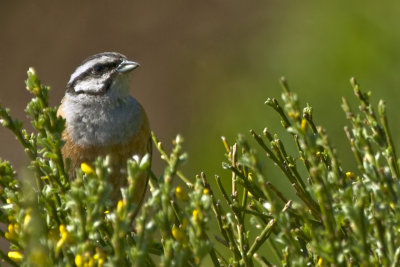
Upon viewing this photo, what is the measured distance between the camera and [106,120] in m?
4.17

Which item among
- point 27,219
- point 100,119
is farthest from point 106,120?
point 27,219

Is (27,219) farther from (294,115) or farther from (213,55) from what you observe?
(213,55)

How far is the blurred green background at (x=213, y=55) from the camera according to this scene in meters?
6.09

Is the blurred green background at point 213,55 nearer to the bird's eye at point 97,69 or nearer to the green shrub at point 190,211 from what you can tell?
the green shrub at point 190,211

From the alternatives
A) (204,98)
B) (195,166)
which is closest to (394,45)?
(195,166)

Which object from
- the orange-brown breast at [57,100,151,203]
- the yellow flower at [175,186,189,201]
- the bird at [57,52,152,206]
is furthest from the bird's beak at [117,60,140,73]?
the yellow flower at [175,186,189,201]

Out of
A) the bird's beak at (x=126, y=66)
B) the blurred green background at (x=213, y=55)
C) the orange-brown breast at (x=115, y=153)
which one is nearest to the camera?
the orange-brown breast at (x=115, y=153)

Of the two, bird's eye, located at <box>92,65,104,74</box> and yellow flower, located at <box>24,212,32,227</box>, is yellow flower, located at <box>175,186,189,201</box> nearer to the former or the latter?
yellow flower, located at <box>24,212,32,227</box>

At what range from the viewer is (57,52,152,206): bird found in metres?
3.98

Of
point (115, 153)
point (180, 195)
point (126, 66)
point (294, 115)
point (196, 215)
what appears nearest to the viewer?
point (196, 215)

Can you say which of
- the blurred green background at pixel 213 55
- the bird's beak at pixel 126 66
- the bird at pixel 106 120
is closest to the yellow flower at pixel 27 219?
the blurred green background at pixel 213 55

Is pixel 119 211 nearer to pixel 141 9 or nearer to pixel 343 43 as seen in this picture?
pixel 343 43

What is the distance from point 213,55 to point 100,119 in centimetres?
666

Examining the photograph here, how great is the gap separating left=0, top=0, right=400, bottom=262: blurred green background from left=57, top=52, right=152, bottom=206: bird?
44.6 inches
